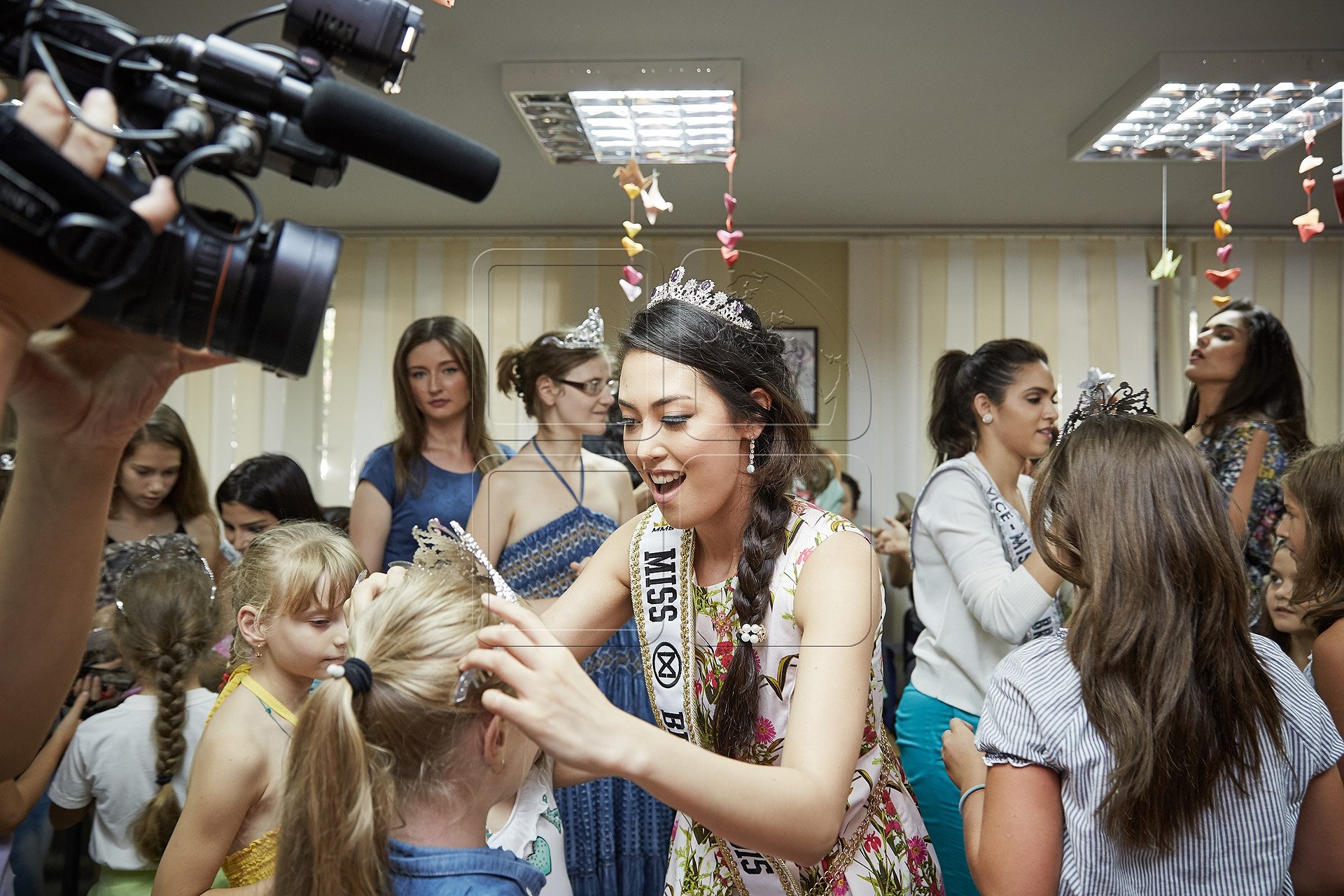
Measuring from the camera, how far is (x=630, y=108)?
110 inches

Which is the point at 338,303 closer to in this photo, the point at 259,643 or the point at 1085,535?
the point at 259,643

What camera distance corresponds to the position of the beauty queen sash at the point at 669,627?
121cm

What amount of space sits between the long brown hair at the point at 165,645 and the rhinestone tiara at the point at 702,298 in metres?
1.33

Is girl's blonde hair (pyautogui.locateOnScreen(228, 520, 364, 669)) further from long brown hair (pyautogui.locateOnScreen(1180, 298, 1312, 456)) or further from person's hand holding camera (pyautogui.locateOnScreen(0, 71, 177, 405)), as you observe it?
long brown hair (pyautogui.locateOnScreen(1180, 298, 1312, 456))

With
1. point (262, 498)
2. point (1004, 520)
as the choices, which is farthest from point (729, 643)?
point (262, 498)

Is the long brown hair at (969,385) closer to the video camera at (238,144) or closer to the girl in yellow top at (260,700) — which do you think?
the girl in yellow top at (260,700)

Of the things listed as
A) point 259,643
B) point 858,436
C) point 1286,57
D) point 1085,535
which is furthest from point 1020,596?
point 1286,57

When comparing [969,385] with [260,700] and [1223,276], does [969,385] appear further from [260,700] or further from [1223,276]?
[260,700]

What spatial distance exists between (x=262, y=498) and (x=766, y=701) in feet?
6.12

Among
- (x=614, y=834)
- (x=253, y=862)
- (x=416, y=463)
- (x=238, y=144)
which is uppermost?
(x=238, y=144)

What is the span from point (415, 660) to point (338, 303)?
3.86m

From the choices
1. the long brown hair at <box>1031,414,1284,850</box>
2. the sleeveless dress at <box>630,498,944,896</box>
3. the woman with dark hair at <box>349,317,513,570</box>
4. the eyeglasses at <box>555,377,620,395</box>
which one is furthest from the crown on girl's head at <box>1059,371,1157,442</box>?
the woman with dark hair at <box>349,317,513,570</box>

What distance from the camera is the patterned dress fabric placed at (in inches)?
86.4

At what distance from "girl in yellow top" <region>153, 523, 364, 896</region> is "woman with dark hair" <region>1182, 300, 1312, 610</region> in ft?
5.81
